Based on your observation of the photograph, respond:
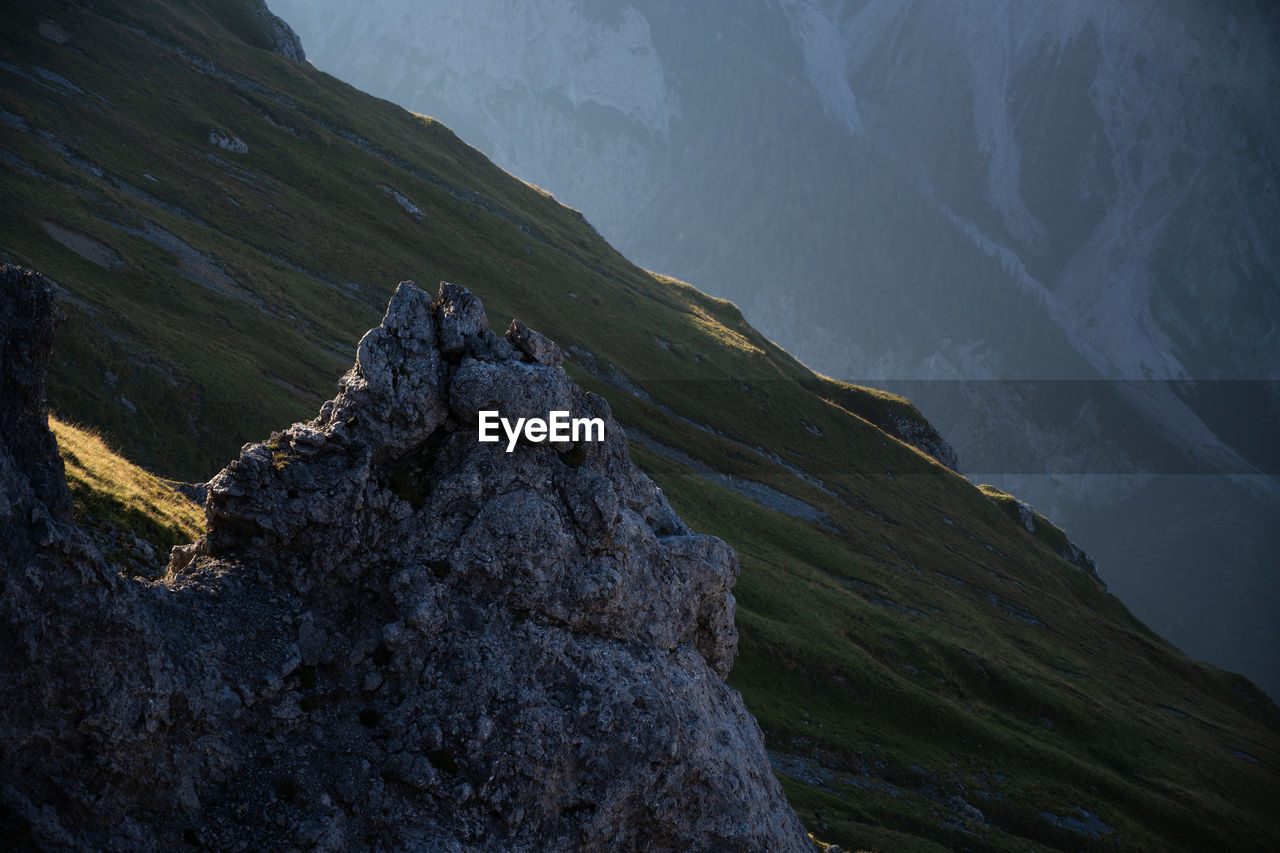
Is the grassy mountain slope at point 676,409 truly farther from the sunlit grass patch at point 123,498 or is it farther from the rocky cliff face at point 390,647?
the rocky cliff face at point 390,647

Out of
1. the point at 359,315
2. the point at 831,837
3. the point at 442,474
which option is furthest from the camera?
the point at 359,315

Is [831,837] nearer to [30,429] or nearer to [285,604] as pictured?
[285,604]

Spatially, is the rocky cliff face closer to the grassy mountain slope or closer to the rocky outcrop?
the grassy mountain slope

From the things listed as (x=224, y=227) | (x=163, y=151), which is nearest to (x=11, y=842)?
(x=224, y=227)

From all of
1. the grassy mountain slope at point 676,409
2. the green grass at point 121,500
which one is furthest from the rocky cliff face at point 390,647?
Answer: the grassy mountain slope at point 676,409

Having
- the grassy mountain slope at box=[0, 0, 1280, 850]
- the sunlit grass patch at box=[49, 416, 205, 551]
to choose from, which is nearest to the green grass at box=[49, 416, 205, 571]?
the sunlit grass patch at box=[49, 416, 205, 551]
